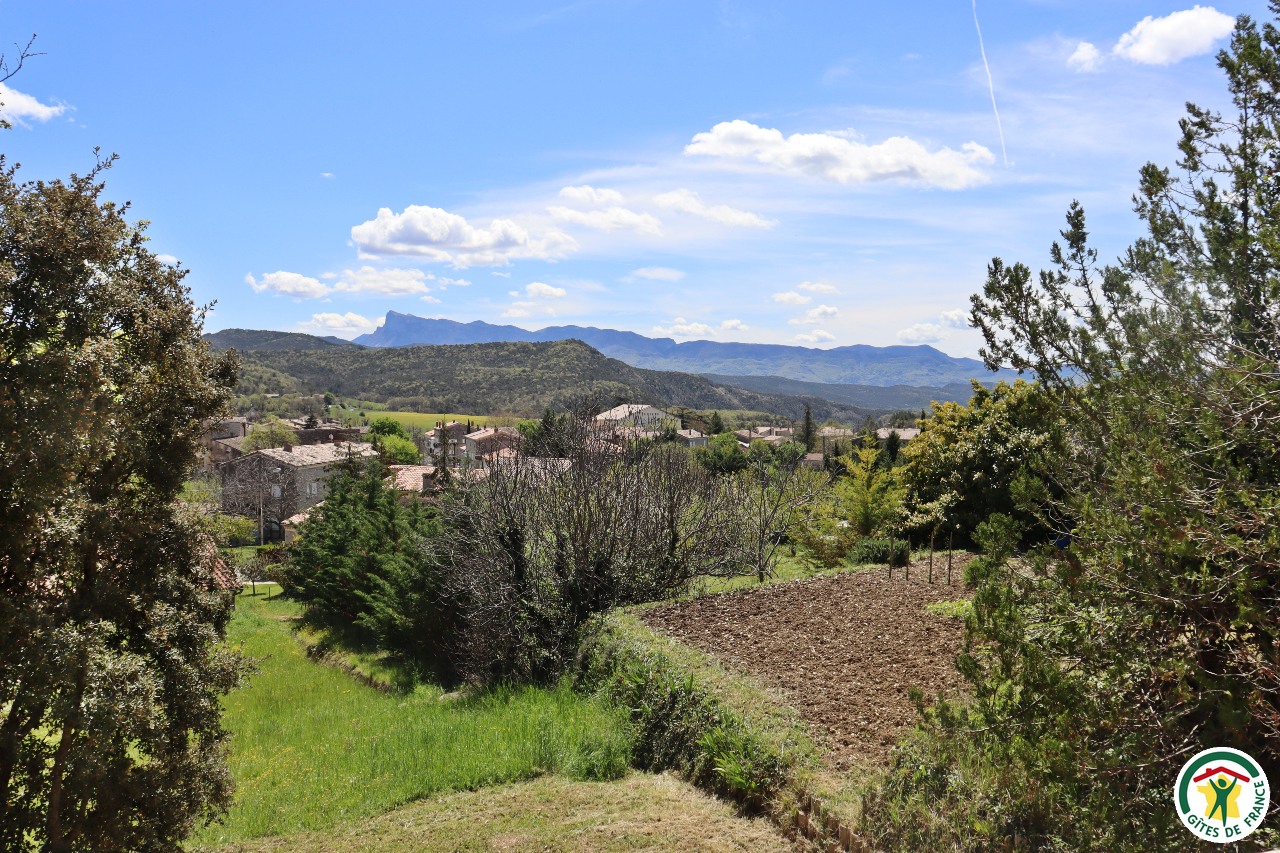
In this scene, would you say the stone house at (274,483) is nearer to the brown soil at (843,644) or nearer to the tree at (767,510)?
the tree at (767,510)

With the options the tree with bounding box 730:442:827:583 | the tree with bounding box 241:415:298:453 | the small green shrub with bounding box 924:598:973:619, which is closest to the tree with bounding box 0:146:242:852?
the small green shrub with bounding box 924:598:973:619

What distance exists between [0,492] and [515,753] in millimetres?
5596

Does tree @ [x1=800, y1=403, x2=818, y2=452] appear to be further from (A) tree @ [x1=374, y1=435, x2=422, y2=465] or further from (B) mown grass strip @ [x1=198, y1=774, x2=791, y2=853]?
(B) mown grass strip @ [x1=198, y1=774, x2=791, y2=853]

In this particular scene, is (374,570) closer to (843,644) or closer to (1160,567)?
(843,644)

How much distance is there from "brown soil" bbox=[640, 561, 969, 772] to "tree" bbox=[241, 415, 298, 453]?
64073 mm

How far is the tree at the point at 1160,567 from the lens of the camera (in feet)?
11.4

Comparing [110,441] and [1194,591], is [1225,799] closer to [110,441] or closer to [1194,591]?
[1194,591]

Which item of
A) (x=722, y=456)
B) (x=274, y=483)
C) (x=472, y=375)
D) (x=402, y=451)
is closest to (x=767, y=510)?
(x=722, y=456)

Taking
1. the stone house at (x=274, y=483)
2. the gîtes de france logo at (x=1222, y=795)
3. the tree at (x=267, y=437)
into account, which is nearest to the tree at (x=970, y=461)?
the gîtes de france logo at (x=1222, y=795)

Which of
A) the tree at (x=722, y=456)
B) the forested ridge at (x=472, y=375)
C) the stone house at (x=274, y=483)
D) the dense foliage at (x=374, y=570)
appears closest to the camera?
the dense foliage at (x=374, y=570)

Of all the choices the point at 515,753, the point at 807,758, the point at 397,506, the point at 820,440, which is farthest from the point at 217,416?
the point at 820,440

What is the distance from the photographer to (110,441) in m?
5.05

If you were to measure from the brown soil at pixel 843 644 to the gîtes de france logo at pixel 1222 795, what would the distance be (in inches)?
125

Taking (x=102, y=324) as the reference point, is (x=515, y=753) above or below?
below
